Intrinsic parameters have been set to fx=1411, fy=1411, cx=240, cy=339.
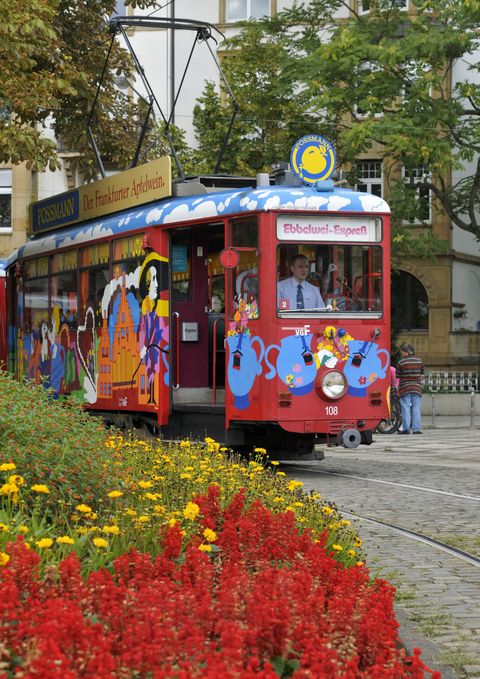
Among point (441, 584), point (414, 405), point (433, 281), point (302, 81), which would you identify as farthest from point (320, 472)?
point (433, 281)

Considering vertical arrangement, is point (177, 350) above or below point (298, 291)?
below

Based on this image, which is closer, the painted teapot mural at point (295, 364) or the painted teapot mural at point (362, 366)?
the painted teapot mural at point (295, 364)

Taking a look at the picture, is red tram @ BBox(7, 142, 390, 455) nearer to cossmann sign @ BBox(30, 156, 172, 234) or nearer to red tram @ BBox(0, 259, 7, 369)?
cossmann sign @ BBox(30, 156, 172, 234)

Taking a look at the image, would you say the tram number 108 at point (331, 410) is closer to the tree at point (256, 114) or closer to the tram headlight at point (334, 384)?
the tram headlight at point (334, 384)

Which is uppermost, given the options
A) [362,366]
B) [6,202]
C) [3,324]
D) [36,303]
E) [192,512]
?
[6,202]

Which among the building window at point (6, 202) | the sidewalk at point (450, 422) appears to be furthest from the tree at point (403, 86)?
the building window at point (6, 202)

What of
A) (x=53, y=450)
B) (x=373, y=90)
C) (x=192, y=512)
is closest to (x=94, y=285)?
(x=53, y=450)

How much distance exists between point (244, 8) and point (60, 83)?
33.4 metres

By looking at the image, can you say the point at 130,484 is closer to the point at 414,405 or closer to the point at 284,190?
the point at 284,190

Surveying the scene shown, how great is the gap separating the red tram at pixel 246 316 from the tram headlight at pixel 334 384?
14 millimetres

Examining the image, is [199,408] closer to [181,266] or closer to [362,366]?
[181,266]

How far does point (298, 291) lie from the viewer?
605 inches

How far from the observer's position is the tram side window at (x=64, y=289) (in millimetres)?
19594

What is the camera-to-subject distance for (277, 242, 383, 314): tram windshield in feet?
50.1
